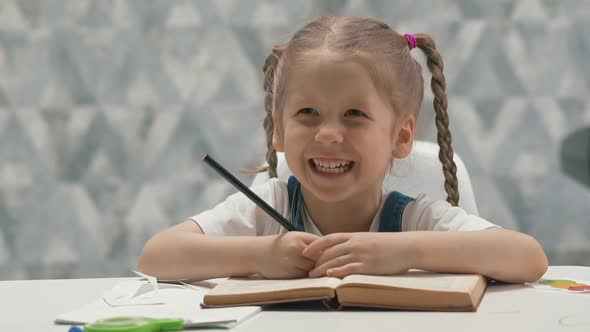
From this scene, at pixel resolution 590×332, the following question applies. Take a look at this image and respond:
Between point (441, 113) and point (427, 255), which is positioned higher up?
point (441, 113)

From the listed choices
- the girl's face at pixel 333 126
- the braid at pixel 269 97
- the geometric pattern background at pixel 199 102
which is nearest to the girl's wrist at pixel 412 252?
the girl's face at pixel 333 126

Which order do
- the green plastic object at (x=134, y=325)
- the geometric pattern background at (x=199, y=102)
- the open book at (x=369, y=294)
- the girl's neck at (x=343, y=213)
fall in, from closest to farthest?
1. the green plastic object at (x=134, y=325)
2. the open book at (x=369, y=294)
3. the girl's neck at (x=343, y=213)
4. the geometric pattern background at (x=199, y=102)

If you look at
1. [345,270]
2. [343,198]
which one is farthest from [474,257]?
[343,198]

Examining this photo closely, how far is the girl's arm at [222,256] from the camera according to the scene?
96cm

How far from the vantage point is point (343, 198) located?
1.18 meters

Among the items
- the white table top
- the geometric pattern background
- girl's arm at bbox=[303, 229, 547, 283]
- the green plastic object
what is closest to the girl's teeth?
girl's arm at bbox=[303, 229, 547, 283]

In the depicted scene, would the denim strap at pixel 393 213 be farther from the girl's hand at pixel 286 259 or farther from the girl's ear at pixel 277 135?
the girl's hand at pixel 286 259

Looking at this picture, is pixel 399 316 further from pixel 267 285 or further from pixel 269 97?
pixel 269 97

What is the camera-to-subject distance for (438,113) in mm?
1370

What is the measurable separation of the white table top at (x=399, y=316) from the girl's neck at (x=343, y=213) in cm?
35

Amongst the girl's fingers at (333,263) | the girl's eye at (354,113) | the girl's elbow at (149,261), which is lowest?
the girl's fingers at (333,263)

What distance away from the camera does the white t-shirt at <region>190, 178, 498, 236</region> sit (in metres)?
1.16

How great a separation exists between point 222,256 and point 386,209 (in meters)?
0.36

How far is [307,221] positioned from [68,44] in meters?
1.20
